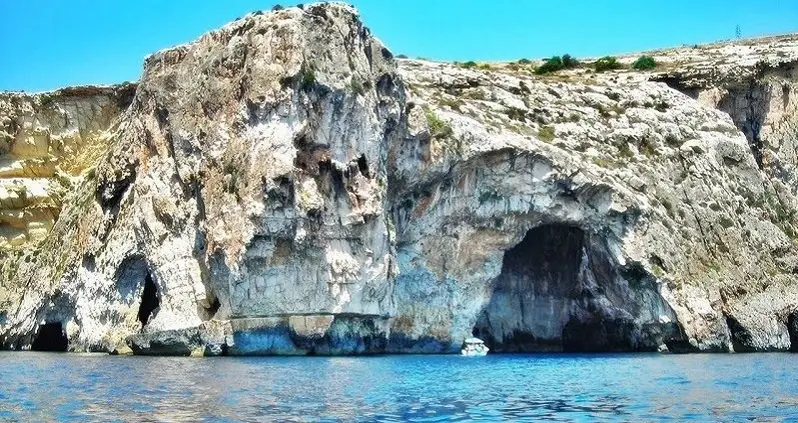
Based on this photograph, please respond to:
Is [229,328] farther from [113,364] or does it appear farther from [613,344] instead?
[613,344]

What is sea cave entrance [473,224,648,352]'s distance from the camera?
64.1m

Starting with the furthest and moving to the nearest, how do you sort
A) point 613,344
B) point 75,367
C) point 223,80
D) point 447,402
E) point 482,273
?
point 613,344
point 482,273
point 223,80
point 75,367
point 447,402

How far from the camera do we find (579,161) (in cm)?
6078

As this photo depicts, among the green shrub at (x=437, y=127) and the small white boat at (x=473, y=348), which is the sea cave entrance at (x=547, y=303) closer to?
the small white boat at (x=473, y=348)

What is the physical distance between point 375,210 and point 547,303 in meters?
18.5

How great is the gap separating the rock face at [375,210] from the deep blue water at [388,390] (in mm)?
6551

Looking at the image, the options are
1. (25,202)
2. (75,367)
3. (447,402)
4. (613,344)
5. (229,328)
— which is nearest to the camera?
(447,402)

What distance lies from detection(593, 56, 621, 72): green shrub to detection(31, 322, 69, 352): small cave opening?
45759 millimetres

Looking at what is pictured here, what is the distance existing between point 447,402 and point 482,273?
31783 millimetres

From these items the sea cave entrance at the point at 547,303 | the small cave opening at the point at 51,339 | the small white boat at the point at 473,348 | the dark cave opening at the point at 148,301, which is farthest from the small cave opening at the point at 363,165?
the small cave opening at the point at 51,339

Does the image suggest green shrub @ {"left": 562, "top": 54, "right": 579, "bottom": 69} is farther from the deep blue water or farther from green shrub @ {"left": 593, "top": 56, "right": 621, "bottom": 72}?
the deep blue water

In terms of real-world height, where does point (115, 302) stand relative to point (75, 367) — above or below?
above

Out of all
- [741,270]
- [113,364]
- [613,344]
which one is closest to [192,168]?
[113,364]

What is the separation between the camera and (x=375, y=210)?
52812 millimetres
